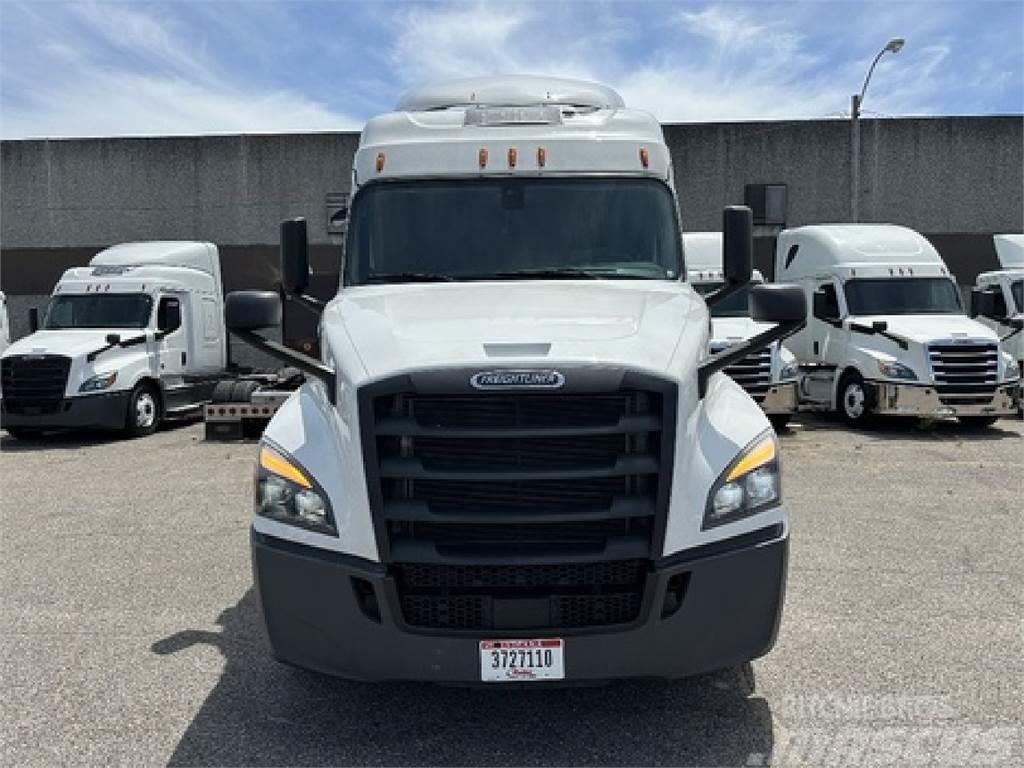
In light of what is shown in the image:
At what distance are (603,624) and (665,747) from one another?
701mm

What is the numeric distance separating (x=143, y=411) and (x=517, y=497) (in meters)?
12.2

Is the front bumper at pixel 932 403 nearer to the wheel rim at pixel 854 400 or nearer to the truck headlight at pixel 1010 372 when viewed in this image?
the truck headlight at pixel 1010 372

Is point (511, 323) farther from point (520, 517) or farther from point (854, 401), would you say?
point (854, 401)

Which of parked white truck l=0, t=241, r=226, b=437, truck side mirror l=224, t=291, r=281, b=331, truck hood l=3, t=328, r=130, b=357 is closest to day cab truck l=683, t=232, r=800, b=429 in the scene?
truck side mirror l=224, t=291, r=281, b=331

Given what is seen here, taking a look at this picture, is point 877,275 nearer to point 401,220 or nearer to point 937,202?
point 937,202

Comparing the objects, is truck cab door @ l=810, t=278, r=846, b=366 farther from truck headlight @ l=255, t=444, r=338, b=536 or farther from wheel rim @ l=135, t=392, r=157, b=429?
truck headlight @ l=255, t=444, r=338, b=536

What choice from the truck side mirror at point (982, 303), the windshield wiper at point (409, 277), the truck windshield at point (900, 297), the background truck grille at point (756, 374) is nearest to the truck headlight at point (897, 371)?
the truck windshield at point (900, 297)

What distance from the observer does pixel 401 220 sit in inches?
205

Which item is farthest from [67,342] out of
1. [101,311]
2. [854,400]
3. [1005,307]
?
[1005,307]

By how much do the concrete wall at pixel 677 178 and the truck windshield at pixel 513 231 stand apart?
54.0ft

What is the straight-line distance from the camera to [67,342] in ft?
44.8

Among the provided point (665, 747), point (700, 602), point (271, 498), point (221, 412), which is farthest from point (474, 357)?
point (221, 412)

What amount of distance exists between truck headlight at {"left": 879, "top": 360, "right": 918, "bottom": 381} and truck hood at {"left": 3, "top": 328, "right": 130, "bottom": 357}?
11.6 meters

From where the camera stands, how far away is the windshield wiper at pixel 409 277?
4895 mm
